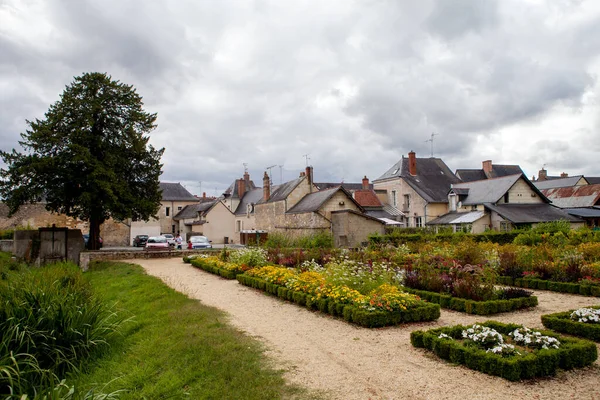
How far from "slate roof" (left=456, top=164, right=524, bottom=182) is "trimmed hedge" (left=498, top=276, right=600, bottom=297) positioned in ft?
112

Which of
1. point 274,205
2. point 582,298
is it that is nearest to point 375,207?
point 274,205

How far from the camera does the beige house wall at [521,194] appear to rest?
103 feet

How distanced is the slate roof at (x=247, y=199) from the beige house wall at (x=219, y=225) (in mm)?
1434

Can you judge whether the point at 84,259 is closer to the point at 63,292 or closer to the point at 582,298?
the point at 63,292

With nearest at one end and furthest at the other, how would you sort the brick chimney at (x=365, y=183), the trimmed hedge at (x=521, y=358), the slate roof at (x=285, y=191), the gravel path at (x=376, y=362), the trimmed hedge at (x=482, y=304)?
the gravel path at (x=376, y=362)
the trimmed hedge at (x=521, y=358)
the trimmed hedge at (x=482, y=304)
the slate roof at (x=285, y=191)
the brick chimney at (x=365, y=183)

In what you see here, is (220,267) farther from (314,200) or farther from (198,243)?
(314,200)

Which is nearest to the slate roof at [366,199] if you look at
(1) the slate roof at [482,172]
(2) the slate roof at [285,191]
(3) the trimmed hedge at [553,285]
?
(2) the slate roof at [285,191]

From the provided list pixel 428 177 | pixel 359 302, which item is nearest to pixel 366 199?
pixel 428 177

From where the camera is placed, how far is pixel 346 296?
26.2 feet

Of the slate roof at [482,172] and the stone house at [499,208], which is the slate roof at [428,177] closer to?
the stone house at [499,208]

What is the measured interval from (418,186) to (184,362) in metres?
33.9

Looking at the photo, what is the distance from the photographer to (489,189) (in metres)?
32.5

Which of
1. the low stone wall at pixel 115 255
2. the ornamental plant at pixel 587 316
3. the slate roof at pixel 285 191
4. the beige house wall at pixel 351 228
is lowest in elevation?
the ornamental plant at pixel 587 316

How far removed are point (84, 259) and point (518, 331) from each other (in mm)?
21017
